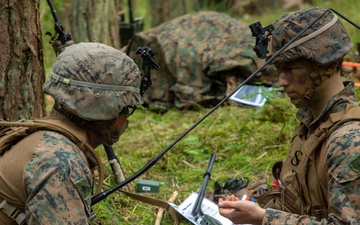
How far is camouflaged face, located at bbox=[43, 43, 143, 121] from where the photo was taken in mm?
3260

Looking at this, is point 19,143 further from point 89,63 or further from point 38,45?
point 38,45

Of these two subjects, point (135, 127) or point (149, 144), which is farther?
point (135, 127)

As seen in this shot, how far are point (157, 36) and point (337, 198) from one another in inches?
233

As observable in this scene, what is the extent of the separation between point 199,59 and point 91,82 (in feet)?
16.9

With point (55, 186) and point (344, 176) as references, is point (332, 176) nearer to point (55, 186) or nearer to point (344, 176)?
point (344, 176)

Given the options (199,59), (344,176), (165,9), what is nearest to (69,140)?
(344,176)

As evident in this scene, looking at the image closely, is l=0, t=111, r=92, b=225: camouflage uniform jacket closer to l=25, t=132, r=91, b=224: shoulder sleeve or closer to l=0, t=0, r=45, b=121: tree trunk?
l=25, t=132, r=91, b=224: shoulder sleeve

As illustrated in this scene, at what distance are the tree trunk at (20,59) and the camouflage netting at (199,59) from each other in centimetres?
352

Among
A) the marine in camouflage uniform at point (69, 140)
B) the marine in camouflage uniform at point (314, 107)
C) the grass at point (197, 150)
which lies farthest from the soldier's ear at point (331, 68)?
the grass at point (197, 150)

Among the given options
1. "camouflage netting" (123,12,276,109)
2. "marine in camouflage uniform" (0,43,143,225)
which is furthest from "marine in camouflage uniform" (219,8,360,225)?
"camouflage netting" (123,12,276,109)

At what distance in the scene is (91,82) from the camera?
3.28m

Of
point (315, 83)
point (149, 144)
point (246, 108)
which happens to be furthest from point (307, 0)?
point (315, 83)

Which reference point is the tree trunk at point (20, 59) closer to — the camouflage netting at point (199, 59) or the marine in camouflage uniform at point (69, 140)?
the marine in camouflage uniform at point (69, 140)

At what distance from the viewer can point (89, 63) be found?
3279 millimetres
